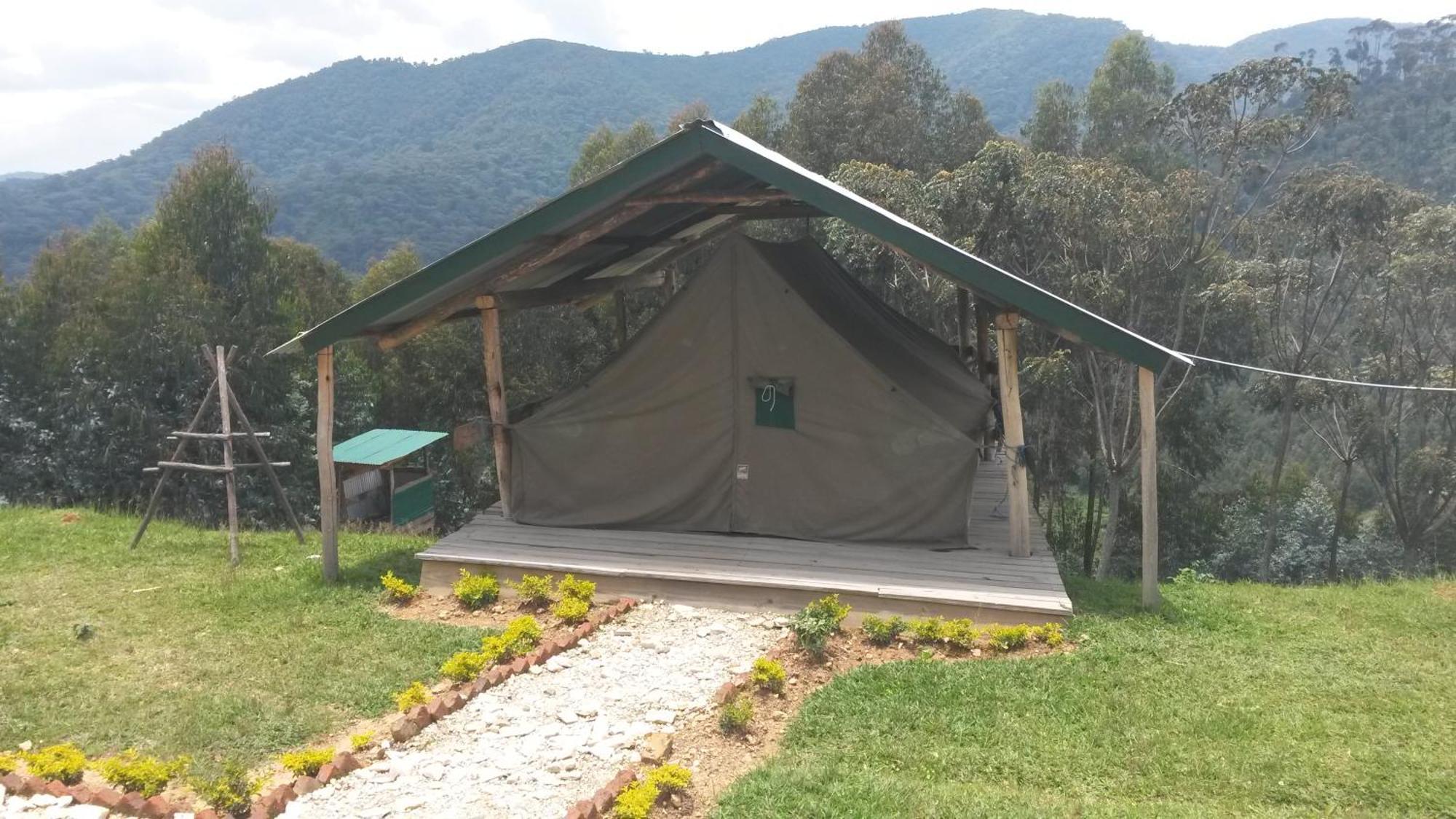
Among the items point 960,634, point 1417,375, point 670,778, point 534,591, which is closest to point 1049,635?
point 960,634

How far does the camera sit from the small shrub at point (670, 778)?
13.9 ft

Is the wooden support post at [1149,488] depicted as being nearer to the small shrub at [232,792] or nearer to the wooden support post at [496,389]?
the wooden support post at [496,389]

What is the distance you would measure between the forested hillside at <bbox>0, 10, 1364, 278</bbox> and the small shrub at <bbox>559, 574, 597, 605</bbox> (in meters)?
52.7

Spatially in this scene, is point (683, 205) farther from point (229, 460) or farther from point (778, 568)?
point (229, 460)

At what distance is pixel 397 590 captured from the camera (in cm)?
747

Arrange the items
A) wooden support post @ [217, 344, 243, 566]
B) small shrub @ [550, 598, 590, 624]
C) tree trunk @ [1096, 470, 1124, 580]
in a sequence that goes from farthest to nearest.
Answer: tree trunk @ [1096, 470, 1124, 580] → wooden support post @ [217, 344, 243, 566] → small shrub @ [550, 598, 590, 624]

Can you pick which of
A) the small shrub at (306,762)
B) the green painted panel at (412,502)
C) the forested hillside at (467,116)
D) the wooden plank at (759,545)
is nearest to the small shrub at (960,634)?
the wooden plank at (759,545)

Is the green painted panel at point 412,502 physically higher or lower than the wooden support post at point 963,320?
lower

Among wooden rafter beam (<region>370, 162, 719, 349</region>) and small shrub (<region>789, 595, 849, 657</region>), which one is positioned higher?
wooden rafter beam (<region>370, 162, 719, 349</region>)

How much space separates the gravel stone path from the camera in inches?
171

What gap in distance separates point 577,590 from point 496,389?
2.40 m

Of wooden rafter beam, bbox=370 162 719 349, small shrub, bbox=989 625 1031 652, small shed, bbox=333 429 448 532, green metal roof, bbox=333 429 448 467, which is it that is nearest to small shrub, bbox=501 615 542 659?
small shrub, bbox=989 625 1031 652

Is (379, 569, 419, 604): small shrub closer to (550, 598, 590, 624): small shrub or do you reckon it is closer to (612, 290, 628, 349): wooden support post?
(550, 598, 590, 624): small shrub

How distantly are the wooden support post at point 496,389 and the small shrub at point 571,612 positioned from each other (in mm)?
2217
